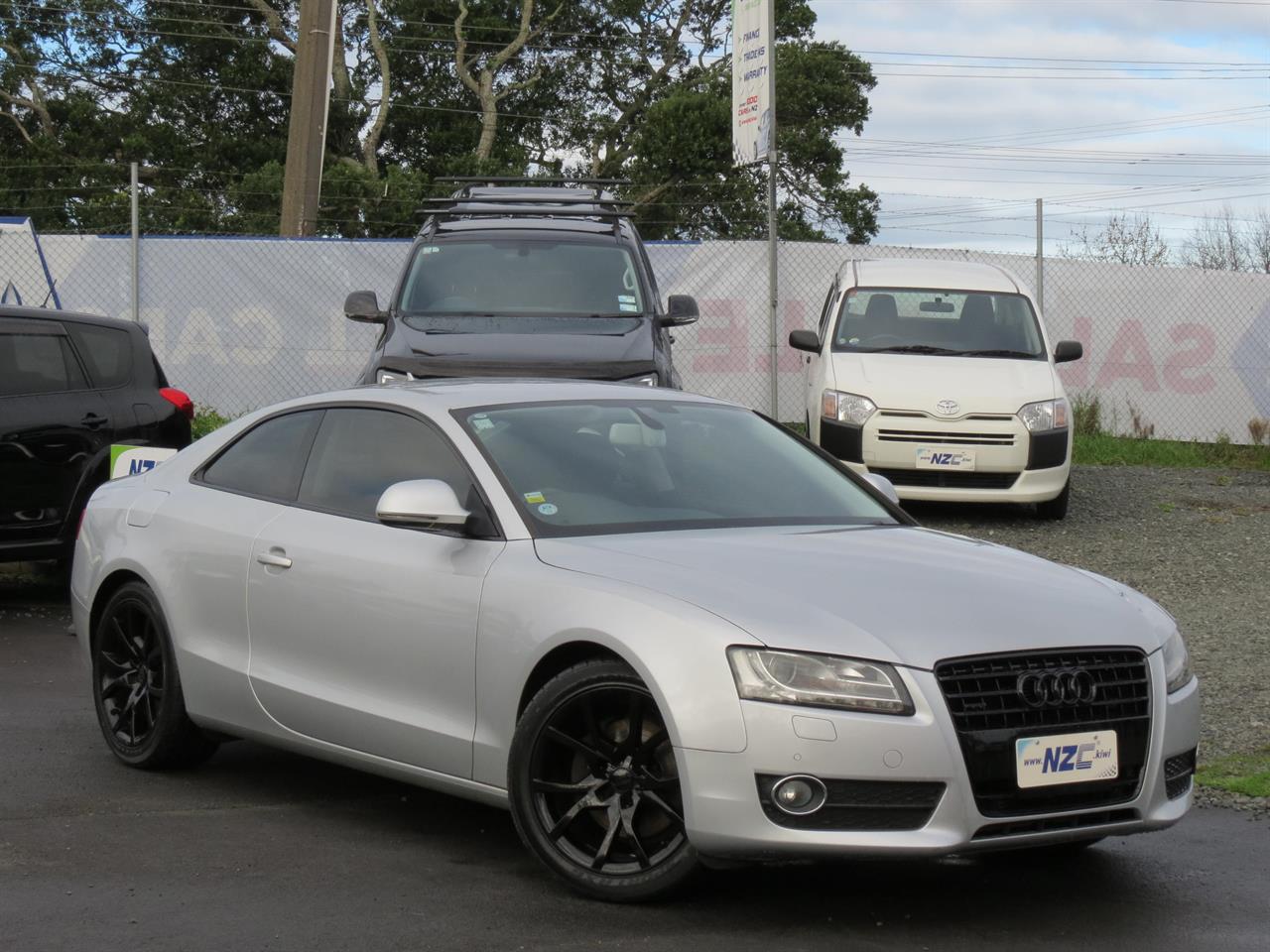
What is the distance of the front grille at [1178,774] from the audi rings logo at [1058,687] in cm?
41

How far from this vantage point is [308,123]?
19.7 m

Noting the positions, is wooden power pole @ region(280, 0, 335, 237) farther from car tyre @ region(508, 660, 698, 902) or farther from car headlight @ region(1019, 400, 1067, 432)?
car tyre @ region(508, 660, 698, 902)

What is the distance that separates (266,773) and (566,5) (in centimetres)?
3808

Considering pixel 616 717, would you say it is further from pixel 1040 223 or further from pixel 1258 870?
pixel 1040 223

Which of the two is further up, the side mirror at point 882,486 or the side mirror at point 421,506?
the side mirror at point 421,506

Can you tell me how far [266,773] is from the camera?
6.82m

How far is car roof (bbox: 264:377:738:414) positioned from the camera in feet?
20.2

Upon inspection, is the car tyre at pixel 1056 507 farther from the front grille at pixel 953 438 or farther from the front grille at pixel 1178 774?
the front grille at pixel 1178 774

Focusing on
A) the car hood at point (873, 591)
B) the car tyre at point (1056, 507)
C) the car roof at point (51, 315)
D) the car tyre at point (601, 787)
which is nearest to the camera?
the car hood at point (873, 591)

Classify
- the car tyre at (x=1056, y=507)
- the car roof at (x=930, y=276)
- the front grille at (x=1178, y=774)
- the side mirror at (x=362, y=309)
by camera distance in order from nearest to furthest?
the front grille at (x=1178, y=774) → the side mirror at (x=362, y=309) → the car tyre at (x=1056, y=507) → the car roof at (x=930, y=276)

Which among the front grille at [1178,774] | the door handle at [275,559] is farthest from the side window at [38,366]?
the front grille at [1178,774]

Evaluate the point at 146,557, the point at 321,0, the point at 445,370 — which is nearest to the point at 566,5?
the point at 321,0

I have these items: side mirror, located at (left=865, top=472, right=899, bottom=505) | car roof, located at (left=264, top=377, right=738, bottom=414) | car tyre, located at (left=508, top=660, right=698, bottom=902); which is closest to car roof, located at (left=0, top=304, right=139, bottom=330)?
car roof, located at (left=264, top=377, right=738, bottom=414)

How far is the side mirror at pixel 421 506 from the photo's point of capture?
17.7 feet
